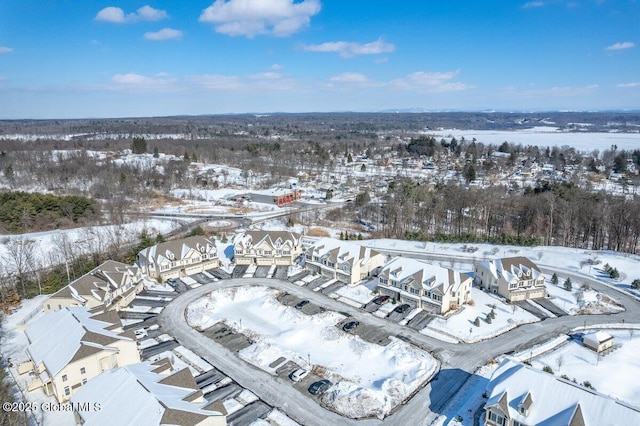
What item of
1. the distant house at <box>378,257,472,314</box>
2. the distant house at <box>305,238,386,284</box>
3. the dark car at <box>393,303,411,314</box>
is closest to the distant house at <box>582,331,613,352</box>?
the distant house at <box>378,257,472,314</box>

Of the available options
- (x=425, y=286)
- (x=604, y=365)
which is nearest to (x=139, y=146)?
(x=425, y=286)

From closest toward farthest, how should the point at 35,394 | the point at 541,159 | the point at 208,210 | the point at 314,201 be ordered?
the point at 35,394 < the point at 208,210 < the point at 314,201 < the point at 541,159

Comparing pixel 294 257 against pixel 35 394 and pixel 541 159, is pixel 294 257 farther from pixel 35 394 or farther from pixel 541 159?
pixel 541 159

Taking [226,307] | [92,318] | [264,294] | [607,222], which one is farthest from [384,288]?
[607,222]

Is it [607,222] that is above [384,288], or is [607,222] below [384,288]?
above

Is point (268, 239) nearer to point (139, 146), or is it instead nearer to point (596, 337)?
point (596, 337)

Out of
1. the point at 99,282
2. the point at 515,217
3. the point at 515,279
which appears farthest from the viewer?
the point at 515,217
